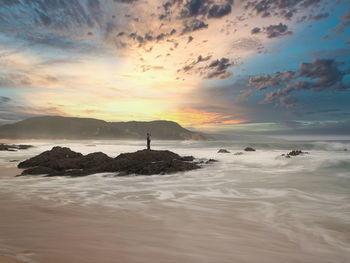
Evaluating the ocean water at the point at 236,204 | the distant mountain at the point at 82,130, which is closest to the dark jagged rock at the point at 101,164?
the ocean water at the point at 236,204

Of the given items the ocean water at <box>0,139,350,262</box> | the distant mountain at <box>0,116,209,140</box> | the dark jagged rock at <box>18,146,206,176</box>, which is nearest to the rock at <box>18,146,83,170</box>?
the dark jagged rock at <box>18,146,206,176</box>

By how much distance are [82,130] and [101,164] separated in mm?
119470

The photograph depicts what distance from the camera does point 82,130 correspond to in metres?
121

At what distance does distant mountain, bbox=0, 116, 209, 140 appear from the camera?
116 metres

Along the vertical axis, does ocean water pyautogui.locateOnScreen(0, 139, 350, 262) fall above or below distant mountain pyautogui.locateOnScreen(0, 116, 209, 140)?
below

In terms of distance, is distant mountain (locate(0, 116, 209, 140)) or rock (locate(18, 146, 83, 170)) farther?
distant mountain (locate(0, 116, 209, 140))

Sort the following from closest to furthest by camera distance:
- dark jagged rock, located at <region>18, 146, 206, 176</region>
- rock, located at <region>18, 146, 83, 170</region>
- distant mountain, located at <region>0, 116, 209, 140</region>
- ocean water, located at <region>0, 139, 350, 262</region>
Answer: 1. ocean water, located at <region>0, 139, 350, 262</region>
2. dark jagged rock, located at <region>18, 146, 206, 176</region>
3. rock, located at <region>18, 146, 83, 170</region>
4. distant mountain, located at <region>0, 116, 209, 140</region>

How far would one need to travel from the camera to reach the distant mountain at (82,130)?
4582 inches

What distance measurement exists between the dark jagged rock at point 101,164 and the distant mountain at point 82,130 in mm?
106197

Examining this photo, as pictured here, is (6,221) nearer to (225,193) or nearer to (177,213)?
(177,213)

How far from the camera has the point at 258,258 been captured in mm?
2469

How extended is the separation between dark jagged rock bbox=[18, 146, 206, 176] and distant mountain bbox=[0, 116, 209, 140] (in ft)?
348

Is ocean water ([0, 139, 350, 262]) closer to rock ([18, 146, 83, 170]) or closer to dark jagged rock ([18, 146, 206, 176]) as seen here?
dark jagged rock ([18, 146, 206, 176])

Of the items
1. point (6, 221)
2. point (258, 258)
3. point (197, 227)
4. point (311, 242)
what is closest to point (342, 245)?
point (311, 242)
